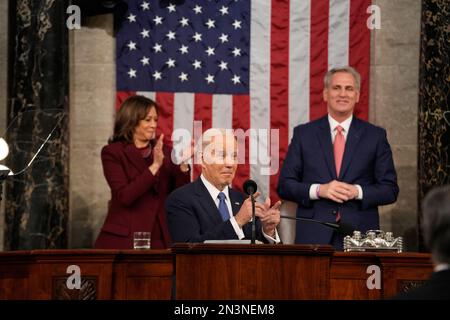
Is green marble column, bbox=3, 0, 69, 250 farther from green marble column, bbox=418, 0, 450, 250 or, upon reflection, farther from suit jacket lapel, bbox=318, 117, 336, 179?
green marble column, bbox=418, 0, 450, 250

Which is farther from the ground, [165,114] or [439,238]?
[165,114]

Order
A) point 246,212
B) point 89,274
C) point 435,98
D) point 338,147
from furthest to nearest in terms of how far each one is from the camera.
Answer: point 435,98
point 338,147
point 246,212
point 89,274

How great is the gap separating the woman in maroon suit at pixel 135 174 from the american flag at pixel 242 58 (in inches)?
63.1

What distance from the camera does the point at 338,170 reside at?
895 centimetres

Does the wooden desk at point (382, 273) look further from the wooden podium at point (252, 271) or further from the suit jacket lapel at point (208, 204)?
the suit jacket lapel at point (208, 204)

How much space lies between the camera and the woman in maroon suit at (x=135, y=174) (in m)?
8.78

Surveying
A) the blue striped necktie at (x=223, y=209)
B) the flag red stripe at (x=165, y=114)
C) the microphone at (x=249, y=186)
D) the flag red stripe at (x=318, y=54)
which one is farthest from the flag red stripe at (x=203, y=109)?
the microphone at (x=249, y=186)

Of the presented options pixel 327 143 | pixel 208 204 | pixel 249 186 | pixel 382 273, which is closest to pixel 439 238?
pixel 249 186

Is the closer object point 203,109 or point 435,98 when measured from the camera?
point 435,98

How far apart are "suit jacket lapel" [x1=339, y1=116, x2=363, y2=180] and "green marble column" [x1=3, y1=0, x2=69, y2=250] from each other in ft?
8.51

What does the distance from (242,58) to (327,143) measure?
1982 millimetres

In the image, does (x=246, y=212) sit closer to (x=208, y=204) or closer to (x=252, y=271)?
(x=208, y=204)

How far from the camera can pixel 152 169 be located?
872cm

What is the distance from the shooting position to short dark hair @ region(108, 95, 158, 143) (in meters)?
8.82
